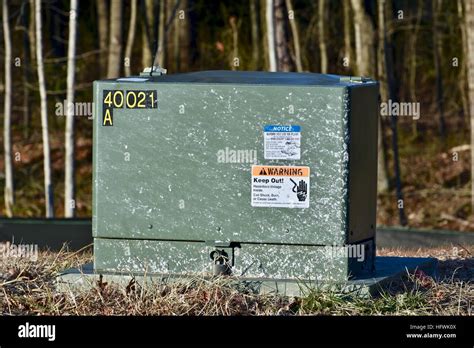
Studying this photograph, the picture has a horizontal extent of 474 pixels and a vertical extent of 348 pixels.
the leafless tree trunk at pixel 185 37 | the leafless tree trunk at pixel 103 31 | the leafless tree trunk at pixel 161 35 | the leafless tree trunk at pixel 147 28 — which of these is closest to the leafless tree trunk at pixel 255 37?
the leafless tree trunk at pixel 185 37

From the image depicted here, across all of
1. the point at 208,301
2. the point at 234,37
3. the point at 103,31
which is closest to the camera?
the point at 208,301

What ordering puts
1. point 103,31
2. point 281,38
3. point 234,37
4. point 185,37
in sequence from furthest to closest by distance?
1. point 103,31
2. point 234,37
3. point 185,37
4. point 281,38

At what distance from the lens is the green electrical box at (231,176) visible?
22.9 ft

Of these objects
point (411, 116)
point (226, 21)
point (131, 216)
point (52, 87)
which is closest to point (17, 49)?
point (52, 87)

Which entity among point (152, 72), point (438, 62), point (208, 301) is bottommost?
point (208, 301)

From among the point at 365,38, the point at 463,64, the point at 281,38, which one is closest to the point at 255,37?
the point at 463,64

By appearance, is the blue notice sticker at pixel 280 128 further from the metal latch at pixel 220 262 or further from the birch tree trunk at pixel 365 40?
the birch tree trunk at pixel 365 40

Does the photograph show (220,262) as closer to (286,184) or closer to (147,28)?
(286,184)

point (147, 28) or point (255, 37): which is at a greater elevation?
point (255, 37)

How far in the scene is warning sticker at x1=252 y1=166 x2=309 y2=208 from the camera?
23.0 feet

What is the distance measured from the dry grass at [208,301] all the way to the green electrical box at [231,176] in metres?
0.24

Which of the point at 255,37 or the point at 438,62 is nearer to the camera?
the point at 255,37

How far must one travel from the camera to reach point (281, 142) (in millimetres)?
6992

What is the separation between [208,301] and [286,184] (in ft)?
2.92
